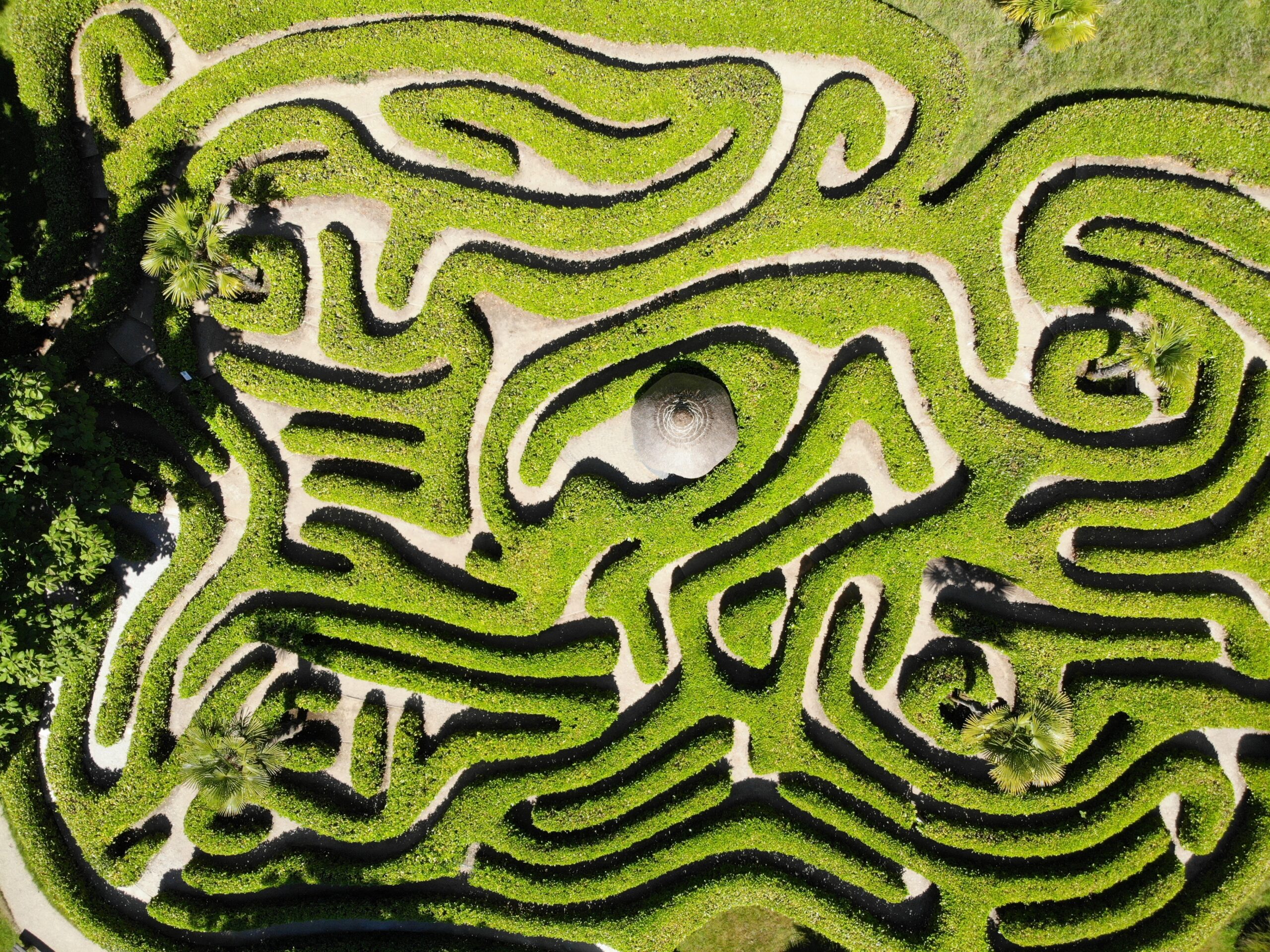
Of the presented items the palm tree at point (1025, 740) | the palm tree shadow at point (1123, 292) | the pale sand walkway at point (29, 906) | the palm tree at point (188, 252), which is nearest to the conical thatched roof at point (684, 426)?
the palm tree at point (1025, 740)

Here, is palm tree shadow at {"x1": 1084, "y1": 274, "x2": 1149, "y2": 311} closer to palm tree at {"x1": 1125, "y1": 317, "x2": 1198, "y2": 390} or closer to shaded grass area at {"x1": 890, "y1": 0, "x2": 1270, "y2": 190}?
palm tree at {"x1": 1125, "y1": 317, "x2": 1198, "y2": 390}

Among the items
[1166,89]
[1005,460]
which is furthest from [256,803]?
[1166,89]

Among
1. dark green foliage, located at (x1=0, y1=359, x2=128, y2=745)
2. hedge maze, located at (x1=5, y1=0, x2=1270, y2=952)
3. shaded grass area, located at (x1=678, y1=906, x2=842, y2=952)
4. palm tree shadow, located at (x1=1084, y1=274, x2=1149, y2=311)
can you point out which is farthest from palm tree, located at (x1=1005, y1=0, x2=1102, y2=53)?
dark green foliage, located at (x1=0, y1=359, x2=128, y2=745)

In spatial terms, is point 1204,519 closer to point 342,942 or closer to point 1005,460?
point 1005,460

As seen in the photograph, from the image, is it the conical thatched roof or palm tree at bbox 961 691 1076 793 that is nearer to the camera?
the conical thatched roof

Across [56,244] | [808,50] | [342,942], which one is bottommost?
[342,942]

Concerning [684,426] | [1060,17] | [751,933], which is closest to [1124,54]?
[1060,17]

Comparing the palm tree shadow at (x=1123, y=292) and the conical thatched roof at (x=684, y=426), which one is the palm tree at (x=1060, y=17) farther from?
the conical thatched roof at (x=684, y=426)
